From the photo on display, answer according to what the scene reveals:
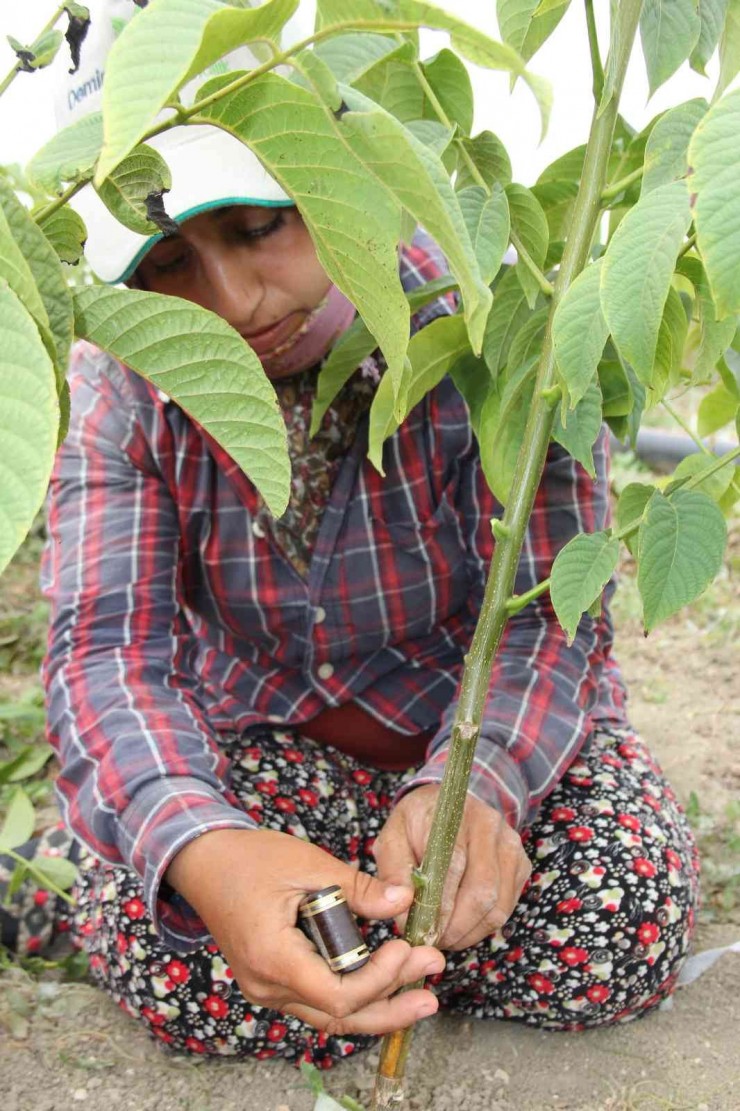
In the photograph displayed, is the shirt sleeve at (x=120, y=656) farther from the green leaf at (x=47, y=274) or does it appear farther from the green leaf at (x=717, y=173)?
the green leaf at (x=717, y=173)

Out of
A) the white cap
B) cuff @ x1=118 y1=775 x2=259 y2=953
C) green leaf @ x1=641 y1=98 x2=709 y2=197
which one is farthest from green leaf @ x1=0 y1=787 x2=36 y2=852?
green leaf @ x1=641 y1=98 x2=709 y2=197

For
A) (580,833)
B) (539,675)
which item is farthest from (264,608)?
(580,833)

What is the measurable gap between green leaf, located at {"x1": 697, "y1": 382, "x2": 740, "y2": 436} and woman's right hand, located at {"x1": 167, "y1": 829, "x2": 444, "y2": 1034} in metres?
0.53

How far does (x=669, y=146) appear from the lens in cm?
63

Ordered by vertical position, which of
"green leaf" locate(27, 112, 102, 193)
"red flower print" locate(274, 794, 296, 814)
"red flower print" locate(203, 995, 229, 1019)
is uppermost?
"green leaf" locate(27, 112, 102, 193)

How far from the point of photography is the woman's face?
3.99 ft

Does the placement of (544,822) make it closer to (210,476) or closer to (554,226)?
(210,476)

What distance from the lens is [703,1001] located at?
140 cm

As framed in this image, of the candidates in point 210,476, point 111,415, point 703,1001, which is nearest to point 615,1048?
point 703,1001

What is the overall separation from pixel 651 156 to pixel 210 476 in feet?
3.10

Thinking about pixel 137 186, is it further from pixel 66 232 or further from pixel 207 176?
pixel 207 176

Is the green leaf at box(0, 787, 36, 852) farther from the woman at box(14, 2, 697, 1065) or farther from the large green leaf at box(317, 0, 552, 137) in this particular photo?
the large green leaf at box(317, 0, 552, 137)

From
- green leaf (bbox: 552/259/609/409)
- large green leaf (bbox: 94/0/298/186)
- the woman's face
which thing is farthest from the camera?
the woman's face

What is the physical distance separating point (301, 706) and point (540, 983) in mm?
490
